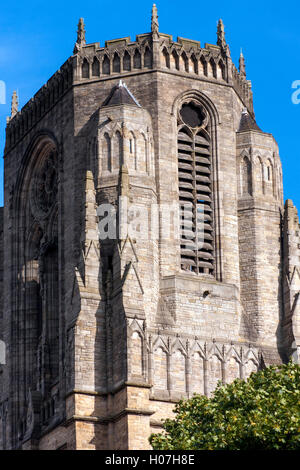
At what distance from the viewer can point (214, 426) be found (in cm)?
5166

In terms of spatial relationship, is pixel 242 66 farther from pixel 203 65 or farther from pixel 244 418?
pixel 244 418

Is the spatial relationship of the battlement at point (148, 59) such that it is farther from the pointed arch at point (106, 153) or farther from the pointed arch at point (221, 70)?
the pointed arch at point (106, 153)

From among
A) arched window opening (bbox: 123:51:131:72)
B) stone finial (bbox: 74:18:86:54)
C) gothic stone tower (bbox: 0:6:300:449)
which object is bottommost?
gothic stone tower (bbox: 0:6:300:449)

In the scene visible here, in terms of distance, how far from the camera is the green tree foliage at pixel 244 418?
1945 inches

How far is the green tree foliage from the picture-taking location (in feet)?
162

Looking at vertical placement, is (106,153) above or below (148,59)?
below

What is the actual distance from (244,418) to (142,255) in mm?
13255

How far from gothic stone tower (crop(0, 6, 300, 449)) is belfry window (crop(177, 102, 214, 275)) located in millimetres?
76

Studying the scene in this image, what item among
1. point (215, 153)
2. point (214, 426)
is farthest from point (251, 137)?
point (214, 426)

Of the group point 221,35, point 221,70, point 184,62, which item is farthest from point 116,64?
point 221,35

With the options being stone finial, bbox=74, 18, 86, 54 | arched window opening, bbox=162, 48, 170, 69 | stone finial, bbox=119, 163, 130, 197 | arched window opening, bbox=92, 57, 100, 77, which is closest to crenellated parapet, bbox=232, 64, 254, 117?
arched window opening, bbox=162, 48, 170, 69

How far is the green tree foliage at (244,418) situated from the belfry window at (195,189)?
10.5 metres

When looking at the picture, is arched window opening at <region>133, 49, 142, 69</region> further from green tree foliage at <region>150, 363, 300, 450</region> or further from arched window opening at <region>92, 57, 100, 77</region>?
green tree foliage at <region>150, 363, 300, 450</region>

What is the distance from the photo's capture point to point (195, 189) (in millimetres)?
65812
